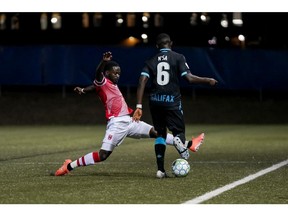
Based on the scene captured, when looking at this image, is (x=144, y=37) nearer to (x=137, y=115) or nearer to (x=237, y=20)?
(x=237, y=20)

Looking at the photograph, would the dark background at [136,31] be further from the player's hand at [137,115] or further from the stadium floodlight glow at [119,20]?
the player's hand at [137,115]

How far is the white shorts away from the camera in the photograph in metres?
13.2

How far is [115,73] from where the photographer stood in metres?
13.4

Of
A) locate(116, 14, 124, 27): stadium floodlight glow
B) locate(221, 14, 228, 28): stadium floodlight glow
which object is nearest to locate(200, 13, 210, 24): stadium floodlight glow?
locate(221, 14, 228, 28): stadium floodlight glow

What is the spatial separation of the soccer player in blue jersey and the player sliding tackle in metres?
0.28

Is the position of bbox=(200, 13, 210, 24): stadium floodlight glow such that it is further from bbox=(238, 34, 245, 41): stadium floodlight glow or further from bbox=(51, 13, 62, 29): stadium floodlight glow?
bbox=(51, 13, 62, 29): stadium floodlight glow

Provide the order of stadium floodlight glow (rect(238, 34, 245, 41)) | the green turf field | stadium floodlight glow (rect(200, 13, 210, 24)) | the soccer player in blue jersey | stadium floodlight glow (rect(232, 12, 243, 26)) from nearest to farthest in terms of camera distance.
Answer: the green turf field, the soccer player in blue jersey, stadium floodlight glow (rect(238, 34, 245, 41)), stadium floodlight glow (rect(200, 13, 210, 24)), stadium floodlight glow (rect(232, 12, 243, 26))

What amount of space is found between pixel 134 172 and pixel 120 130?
0.91m

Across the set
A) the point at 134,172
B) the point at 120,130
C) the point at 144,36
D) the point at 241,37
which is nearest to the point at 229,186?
the point at 120,130

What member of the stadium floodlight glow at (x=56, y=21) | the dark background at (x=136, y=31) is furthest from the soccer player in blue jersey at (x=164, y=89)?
the stadium floodlight glow at (x=56, y=21)

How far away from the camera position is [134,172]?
13828 millimetres

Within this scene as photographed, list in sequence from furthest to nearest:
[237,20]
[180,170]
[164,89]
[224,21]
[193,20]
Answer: [237,20], [224,21], [193,20], [164,89], [180,170]

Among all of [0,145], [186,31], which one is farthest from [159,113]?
[186,31]
